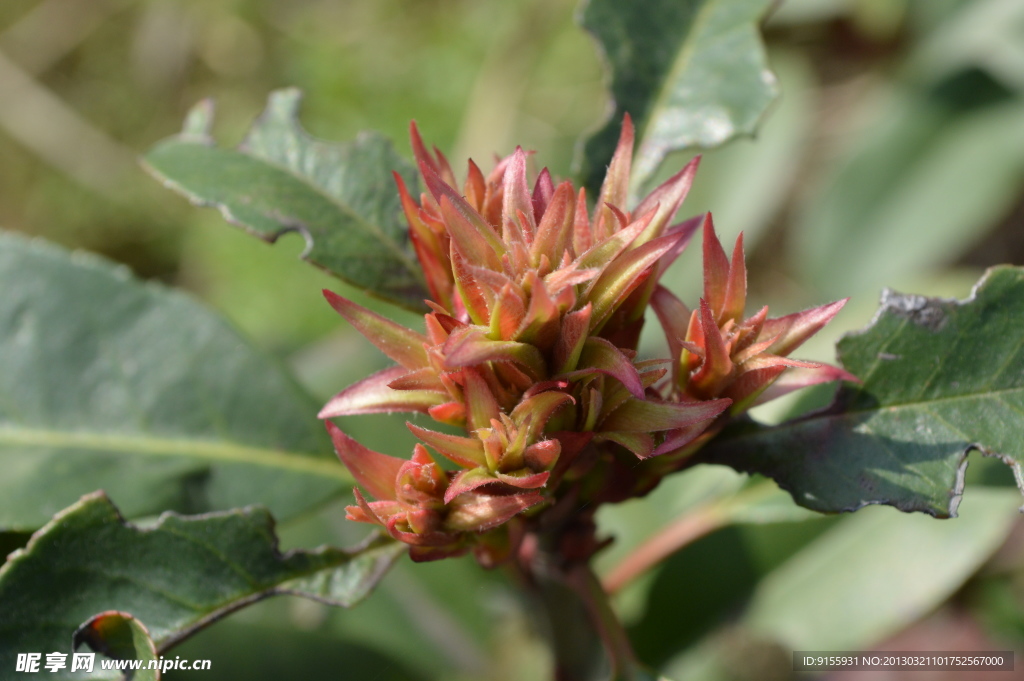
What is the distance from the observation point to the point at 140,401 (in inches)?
52.8

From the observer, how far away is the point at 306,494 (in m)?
1.33

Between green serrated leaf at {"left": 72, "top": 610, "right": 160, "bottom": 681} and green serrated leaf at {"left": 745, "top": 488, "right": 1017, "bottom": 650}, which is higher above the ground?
green serrated leaf at {"left": 72, "top": 610, "right": 160, "bottom": 681}

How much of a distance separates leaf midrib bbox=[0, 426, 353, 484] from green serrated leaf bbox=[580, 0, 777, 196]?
720 mm

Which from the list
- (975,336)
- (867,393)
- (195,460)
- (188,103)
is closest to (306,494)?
(195,460)

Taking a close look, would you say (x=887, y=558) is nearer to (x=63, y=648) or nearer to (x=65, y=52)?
(x=63, y=648)

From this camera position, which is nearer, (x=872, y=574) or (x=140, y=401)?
(x=140, y=401)

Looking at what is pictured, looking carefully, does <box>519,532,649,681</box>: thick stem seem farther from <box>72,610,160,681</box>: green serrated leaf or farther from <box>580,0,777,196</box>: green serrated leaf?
<box>580,0,777,196</box>: green serrated leaf

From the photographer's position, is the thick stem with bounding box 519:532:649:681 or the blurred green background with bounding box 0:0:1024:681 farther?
the blurred green background with bounding box 0:0:1024:681

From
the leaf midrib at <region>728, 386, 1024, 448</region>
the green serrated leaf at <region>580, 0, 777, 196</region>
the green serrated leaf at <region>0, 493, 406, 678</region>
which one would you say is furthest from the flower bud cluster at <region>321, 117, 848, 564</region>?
the green serrated leaf at <region>580, 0, 777, 196</region>

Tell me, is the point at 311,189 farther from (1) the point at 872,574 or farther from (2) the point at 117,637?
(1) the point at 872,574

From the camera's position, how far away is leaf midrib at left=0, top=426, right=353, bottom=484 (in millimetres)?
1281

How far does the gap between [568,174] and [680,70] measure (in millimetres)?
1116

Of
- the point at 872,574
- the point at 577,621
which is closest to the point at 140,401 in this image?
the point at 577,621

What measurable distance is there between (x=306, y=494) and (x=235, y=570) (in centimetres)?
33
